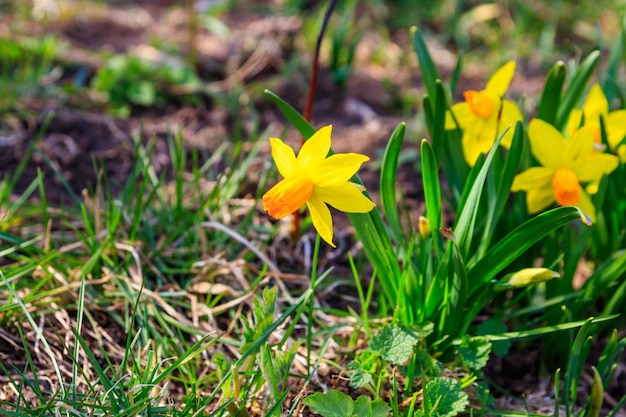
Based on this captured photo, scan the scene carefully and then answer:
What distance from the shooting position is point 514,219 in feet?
5.95

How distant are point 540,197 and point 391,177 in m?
0.40

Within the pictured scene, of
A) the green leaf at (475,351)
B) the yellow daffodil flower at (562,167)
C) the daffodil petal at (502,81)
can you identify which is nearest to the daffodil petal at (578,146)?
the yellow daffodil flower at (562,167)

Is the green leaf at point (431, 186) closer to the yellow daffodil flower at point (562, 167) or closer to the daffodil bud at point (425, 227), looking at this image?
the daffodil bud at point (425, 227)

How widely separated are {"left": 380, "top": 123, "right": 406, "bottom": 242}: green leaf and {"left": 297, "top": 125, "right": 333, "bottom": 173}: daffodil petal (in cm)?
19

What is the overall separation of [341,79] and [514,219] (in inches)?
58.6

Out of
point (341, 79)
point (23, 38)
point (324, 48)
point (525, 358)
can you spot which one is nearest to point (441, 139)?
point (525, 358)

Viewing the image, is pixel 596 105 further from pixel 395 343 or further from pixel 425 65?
pixel 395 343

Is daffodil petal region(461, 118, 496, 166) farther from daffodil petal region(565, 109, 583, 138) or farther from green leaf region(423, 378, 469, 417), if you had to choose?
green leaf region(423, 378, 469, 417)

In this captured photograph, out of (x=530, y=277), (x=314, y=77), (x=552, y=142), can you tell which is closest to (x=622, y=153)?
(x=552, y=142)

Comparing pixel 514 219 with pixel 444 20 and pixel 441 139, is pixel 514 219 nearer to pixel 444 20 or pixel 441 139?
pixel 441 139

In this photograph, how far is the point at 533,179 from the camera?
1.69 meters

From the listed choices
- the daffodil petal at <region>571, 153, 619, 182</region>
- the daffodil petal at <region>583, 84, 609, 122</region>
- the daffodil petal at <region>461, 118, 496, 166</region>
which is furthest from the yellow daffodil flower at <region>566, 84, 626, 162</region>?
the daffodil petal at <region>461, 118, 496, 166</region>

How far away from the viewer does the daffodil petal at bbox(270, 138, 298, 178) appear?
1.44 m

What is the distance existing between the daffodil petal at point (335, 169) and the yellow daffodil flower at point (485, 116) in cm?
46
